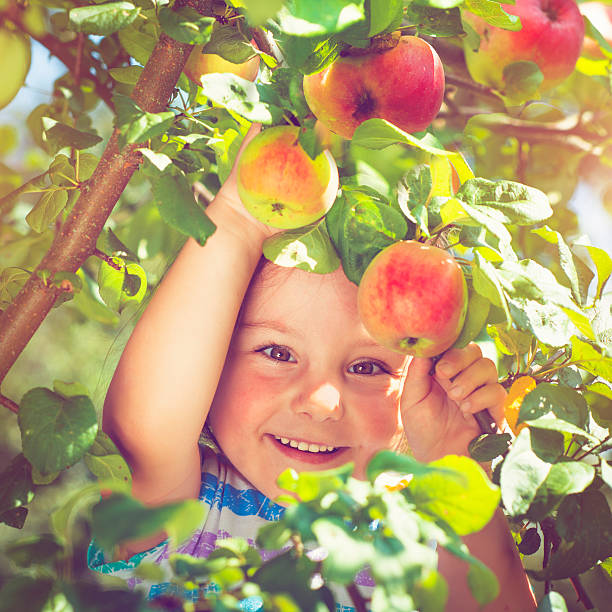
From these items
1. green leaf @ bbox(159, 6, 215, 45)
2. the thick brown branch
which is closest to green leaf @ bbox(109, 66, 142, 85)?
the thick brown branch

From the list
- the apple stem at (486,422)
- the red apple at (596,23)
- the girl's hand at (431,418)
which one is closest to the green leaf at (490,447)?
the apple stem at (486,422)

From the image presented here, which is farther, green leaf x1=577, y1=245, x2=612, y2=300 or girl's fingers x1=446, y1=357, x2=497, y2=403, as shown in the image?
girl's fingers x1=446, y1=357, x2=497, y2=403

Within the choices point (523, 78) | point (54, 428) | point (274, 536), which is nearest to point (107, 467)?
point (54, 428)

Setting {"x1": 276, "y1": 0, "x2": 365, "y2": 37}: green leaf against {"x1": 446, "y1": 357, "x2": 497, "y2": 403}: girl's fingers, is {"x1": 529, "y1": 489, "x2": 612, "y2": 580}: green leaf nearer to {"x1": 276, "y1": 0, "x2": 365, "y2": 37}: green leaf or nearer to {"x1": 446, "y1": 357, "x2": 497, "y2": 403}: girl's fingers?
{"x1": 446, "y1": 357, "x2": 497, "y2": 403}: girl's fingers

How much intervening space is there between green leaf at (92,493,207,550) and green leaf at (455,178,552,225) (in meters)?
0.48

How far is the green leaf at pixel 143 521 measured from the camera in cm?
40

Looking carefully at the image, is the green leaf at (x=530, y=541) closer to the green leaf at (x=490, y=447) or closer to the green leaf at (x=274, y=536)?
the green leaf at (x=490, y=447)

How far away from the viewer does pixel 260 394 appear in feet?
3.51

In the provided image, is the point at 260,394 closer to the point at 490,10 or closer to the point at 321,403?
the point at 321,403

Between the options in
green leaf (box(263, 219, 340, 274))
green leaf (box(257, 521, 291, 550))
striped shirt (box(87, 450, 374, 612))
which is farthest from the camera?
striped shirt (box(87, 450, 374, 612))

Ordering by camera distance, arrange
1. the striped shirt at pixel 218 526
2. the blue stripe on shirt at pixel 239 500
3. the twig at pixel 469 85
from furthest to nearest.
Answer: the twig at pixel 469 85 → the blue stripe on shirt at pixel 239 500 → the striped shirt at pixel 218 526

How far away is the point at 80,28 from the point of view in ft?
2.07

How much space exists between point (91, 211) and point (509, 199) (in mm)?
511

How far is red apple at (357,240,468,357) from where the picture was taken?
816 millimetres
